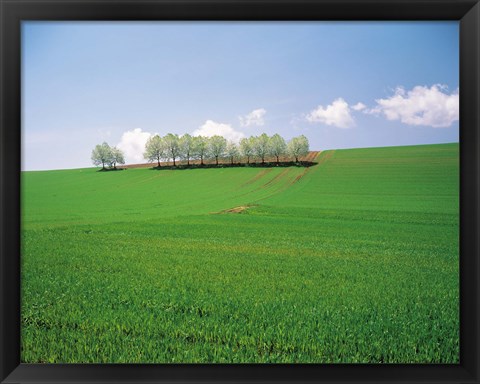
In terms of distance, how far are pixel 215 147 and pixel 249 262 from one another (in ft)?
4.71

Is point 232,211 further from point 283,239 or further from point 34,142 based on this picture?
point 34,142

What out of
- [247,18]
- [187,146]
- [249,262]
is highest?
[247,18]

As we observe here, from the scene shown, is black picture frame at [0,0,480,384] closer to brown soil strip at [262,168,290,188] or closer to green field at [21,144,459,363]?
green field at [21,144,459,363]

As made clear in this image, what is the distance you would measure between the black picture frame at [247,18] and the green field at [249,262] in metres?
0.12

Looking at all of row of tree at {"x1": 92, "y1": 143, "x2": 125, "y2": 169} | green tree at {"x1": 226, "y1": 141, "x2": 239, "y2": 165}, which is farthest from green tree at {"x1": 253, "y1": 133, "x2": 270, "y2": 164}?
row of tree at {"x1": 92, "y1": 143, "x2": 125, "y2": 169}

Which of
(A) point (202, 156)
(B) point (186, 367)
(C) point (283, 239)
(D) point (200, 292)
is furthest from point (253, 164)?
(B) point (186, 367)

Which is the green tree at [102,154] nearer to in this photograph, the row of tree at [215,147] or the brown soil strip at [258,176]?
the row of tree at [215,147]

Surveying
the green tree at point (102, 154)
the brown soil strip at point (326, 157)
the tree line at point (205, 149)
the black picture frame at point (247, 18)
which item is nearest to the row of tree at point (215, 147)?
the tree line at point (205, 149)

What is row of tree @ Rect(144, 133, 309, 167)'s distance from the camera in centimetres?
327

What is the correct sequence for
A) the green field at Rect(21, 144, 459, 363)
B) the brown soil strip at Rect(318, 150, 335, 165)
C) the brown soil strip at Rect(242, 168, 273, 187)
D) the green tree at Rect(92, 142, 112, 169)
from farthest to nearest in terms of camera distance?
the brown soil strip at Rect(318, 150, 335, 165)
the brown soil strip at Rect(242, 168, 273, 187)
the green tree at Rect(92, 142, 112, 169)
the green field at Rect(21, 144, 459, 363)

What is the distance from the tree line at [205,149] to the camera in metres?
3.26

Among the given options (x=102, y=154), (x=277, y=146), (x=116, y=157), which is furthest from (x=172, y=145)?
(x=277, y=146)

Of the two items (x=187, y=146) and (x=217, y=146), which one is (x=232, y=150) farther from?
(x=187, y=146)

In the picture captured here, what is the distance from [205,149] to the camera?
132 inches
